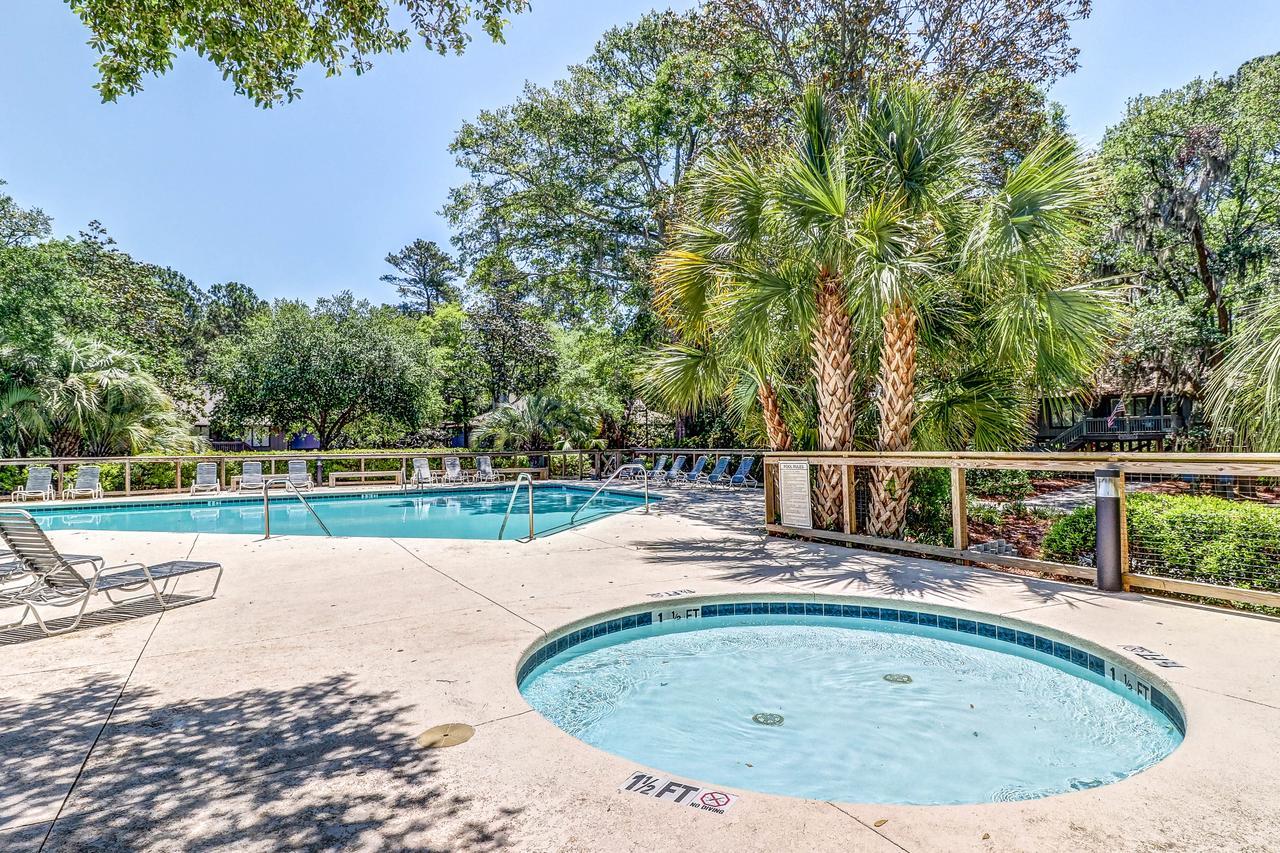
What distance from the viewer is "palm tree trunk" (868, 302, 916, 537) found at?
7.72 m

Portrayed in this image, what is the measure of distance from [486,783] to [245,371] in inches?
944

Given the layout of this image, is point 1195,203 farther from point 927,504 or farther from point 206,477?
point 206,477

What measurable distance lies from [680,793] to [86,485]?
18261mm

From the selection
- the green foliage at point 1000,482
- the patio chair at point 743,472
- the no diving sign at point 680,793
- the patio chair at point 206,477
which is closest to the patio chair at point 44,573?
the no diving sign at point 680,793

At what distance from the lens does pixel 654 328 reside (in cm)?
1770

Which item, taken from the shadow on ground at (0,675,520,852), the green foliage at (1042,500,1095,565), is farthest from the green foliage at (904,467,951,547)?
the shadow on ground at (0,675,520,852)

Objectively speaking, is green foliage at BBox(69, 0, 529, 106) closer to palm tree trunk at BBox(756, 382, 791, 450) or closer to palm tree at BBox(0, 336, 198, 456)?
palm tree trunk at BBox(756, 382, 791, 450)

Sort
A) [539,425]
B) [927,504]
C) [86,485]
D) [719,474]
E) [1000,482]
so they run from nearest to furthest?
[927,504] → [1000,482] → [86,485] → [719,474] → [539,425]

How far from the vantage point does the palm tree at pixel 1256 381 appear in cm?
611

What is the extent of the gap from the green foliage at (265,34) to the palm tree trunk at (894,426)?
5.35 meters

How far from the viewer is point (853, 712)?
153 inches

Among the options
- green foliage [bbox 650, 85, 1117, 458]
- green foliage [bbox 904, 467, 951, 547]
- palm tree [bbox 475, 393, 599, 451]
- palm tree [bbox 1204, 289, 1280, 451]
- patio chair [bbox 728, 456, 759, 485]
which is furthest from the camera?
palm tree [bbox 475, 393, 599, 451]

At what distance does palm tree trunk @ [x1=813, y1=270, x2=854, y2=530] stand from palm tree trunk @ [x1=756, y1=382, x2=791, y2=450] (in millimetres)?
907

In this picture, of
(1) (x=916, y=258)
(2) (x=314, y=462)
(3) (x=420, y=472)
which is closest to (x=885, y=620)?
(1) (x=916, y=258)
